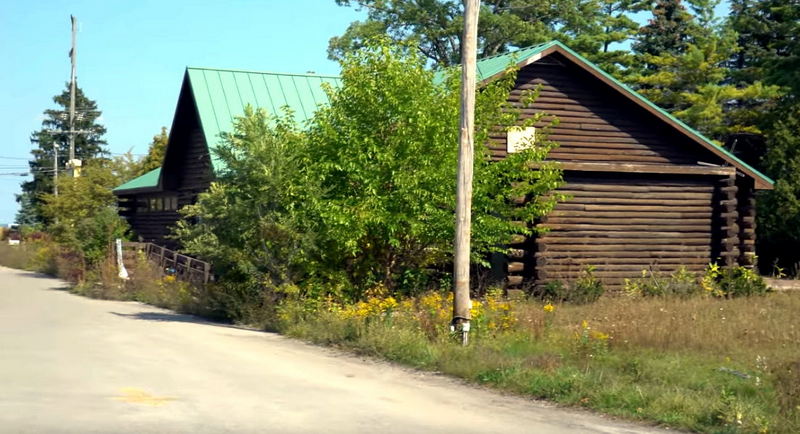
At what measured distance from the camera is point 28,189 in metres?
88.9

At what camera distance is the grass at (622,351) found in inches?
396

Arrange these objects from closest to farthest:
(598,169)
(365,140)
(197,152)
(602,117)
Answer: (365,140), (598,169), (602,117), (197,152)

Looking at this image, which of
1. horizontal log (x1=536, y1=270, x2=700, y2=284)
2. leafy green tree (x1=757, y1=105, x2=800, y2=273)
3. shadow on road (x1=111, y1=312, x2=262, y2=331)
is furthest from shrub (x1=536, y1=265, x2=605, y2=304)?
leafy green tree (x1=757, y1=105, x2=800, y2=273)

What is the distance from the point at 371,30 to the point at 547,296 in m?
30.4

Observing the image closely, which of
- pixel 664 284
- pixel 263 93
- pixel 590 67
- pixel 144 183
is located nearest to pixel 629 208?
pixel 664 284

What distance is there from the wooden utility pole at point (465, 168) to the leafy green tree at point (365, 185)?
2.73 metres

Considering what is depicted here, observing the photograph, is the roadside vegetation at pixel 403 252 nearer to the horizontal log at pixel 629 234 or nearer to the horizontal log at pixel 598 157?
the horizontal log at pixel 629 234

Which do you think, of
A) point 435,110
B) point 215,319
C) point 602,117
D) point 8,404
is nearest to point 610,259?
point 602,117

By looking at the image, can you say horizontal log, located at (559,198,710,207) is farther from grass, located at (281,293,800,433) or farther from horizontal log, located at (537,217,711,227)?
grass, located at (281,293,800,433)

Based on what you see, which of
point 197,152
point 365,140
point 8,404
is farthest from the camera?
point 197,152

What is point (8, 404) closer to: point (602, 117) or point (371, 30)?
point (602, 117)

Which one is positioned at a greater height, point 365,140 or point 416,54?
point 416,54

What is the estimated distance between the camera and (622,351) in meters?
13.4

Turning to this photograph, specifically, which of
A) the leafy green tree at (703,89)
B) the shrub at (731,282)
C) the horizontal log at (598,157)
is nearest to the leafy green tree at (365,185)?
the horizontal log at (598,157)
